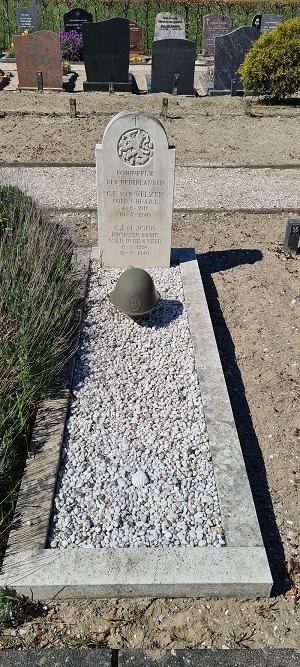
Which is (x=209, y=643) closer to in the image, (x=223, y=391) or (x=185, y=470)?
(x=185, y=470)

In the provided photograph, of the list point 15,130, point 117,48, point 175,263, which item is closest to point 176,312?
point 175,263

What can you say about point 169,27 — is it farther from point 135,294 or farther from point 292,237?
point 135,294

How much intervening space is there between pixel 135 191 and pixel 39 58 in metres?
12.7

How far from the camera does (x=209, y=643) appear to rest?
2.83 metres

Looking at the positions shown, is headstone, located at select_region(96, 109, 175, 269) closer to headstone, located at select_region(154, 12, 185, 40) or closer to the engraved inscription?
the engraved inscription

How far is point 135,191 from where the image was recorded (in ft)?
18.9

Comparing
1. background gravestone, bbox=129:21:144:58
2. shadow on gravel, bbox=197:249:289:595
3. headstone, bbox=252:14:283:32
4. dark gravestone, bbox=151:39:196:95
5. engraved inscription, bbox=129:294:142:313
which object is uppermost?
headstone, bbox=252:14:283:32

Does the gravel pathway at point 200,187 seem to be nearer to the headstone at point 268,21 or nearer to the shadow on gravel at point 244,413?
the shadow on gravel at point 244,413

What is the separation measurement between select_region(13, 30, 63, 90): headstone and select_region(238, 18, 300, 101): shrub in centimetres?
568

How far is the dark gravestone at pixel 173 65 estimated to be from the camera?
1557 centimetres

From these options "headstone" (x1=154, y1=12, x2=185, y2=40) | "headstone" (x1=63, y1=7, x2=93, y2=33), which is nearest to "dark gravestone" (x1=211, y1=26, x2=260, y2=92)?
"headstone" (x1=154, y1=12, x2=185, y2=40)

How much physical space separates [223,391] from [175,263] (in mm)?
2539

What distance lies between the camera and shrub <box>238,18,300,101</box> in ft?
46.2

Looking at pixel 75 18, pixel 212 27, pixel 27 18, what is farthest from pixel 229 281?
pixel 27 18
